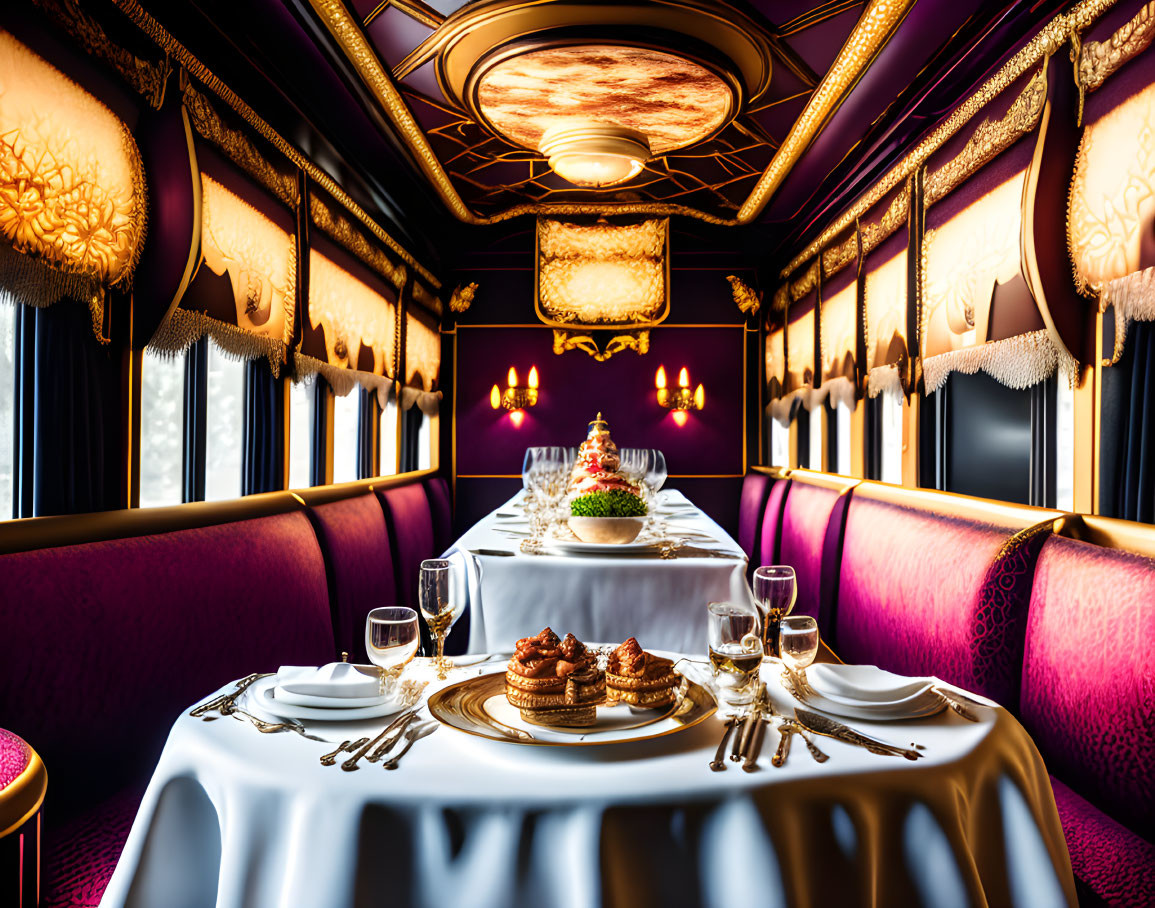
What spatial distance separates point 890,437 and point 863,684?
3.29 meters

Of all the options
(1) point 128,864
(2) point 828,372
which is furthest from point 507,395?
(1) point 128,864

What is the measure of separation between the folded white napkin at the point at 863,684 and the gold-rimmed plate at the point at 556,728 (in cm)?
19

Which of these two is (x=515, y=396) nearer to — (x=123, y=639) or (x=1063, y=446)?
(x=1063, y=446)

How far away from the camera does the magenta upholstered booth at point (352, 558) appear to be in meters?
2.64

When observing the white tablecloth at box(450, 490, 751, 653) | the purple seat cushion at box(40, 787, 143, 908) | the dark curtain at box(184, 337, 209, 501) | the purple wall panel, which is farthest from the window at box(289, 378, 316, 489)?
the purple seat cushion at box(40, 787, 143, 908)

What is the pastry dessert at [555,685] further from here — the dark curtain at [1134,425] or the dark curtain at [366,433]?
the dark curtain at [366,433]

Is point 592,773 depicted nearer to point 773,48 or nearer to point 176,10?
point 176,10

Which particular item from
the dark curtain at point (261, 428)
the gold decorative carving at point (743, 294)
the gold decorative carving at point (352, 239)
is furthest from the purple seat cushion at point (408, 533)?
the gold decorative carving at point (743, 294)

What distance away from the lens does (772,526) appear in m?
4.41

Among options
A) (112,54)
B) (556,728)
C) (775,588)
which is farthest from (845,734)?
(112,54)

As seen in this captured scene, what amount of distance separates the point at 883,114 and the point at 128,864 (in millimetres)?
3901

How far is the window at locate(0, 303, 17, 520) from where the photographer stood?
1959 millimetres

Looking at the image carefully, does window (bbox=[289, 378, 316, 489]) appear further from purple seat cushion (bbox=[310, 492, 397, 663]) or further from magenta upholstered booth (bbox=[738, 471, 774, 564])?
magenta upholstered booth (bbox=[738, 471, 774, 564])

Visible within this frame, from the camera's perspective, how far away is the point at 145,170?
2289mm
